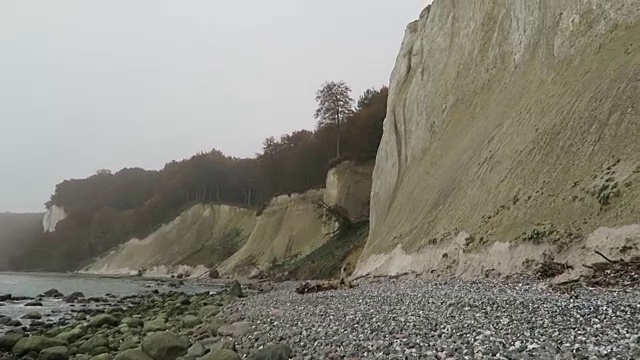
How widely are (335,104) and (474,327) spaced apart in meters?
49.7

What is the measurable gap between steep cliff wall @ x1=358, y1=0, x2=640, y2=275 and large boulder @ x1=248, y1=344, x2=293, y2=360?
868 centimetres

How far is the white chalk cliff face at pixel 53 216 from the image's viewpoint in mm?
140375

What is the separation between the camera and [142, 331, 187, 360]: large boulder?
10.3m

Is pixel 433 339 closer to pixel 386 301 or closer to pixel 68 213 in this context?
pixel 386 301

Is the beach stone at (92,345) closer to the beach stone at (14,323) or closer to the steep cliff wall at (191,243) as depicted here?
the beach stone at (14,323)

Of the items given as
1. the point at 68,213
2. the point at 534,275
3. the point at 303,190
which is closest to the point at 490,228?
the point at 534,275

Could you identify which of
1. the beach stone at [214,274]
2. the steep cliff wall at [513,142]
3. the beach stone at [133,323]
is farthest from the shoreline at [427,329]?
the beach stone at [214,274]

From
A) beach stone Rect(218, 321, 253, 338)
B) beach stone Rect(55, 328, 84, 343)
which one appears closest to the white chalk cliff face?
beach stone Rect(55, 328, 84, 343)

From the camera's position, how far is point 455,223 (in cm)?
2103

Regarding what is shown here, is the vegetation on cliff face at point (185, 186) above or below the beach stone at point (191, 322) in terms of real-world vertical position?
above

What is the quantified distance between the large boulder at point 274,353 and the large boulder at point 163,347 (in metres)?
2.70

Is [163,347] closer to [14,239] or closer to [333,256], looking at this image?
[333,256]

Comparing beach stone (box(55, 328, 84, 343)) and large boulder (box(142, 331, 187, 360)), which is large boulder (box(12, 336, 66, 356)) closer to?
beach stone (box(55, 328, 84, 343))

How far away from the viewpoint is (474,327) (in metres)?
8.08
